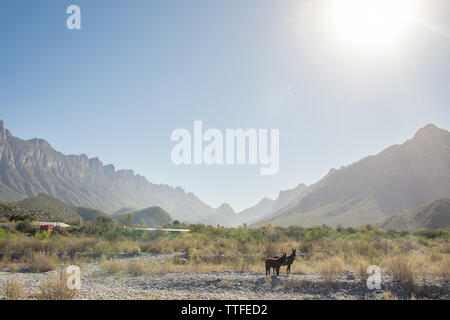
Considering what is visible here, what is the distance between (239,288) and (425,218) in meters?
97.1

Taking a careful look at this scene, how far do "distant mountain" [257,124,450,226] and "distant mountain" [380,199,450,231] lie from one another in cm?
1960

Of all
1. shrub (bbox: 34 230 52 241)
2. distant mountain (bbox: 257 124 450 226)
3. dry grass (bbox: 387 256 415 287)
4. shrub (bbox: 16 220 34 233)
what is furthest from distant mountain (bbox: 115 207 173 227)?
dry grass (bbox: 387 256 415 287)

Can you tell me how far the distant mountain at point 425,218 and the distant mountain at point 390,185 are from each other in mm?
19605

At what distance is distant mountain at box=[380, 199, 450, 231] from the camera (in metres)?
77.8

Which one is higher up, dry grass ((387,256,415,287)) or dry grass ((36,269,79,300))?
dry grass ((36,269,79,300))

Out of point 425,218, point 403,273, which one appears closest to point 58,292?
point 403,273

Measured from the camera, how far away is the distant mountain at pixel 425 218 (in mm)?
77750

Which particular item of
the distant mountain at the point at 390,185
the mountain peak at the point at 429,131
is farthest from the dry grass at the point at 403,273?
the mountain peak at the point at 429,131

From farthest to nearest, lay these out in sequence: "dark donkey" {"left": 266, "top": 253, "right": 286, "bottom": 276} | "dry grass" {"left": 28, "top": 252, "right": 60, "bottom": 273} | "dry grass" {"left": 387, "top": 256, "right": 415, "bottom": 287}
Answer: "dry grass" {"left": 28, "top": 252, "right": 60, "bottom": 273} < "dark donkey" {"left": 266, "top": 253, "right": 286, "bottom": 276} < "dry grass" {"left": 387, "top": 256, "right": 415, "bottom": 287}

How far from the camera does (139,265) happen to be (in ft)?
39.0

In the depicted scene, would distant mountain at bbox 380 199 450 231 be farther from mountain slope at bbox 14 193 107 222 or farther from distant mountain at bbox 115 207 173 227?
mountain slope at bbox 14 193 107 222
